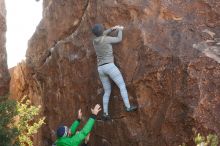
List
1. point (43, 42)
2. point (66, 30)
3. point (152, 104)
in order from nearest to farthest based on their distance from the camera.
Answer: point (152, 104)
point (66, 30)
point (43, 42)


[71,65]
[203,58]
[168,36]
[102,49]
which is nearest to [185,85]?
[203,58]

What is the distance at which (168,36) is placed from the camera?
37.5 feet

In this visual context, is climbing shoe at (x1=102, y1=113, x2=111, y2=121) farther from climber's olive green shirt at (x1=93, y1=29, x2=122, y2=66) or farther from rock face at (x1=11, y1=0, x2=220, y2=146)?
climber's olive green shirt at (x1=93, y1=29, x2=122, y2=66)

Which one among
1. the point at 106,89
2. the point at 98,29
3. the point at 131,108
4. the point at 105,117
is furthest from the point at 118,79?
the point at 98,29

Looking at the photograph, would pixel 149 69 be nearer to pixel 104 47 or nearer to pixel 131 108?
pixel 131 108

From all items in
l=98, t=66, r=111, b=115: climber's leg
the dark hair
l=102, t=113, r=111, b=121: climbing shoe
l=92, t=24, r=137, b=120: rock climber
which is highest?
the dark hair

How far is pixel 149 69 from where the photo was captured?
11281mm

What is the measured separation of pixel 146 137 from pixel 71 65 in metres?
3.44

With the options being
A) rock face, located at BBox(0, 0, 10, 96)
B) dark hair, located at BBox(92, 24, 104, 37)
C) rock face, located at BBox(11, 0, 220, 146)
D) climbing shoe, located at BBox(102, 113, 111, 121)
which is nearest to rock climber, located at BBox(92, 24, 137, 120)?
dark hair, located at BBox(92, 24, 104, 37)

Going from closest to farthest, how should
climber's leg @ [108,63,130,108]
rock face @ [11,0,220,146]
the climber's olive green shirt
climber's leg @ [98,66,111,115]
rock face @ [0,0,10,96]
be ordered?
rock face @ [11,0,220,146], climber's leg @ [108,63,130,108], the climber's olive green shirt, climber's leg @ [98,66,111,115], rock face @ [0,0,10,96]

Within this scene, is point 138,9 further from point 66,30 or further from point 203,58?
point 66,30

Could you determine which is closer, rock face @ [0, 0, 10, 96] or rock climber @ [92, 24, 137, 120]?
rock climber @ [92, 24, 137, 120]

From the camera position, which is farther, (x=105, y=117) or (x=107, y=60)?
(x=105, y=117)

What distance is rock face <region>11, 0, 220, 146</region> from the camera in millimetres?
10500
